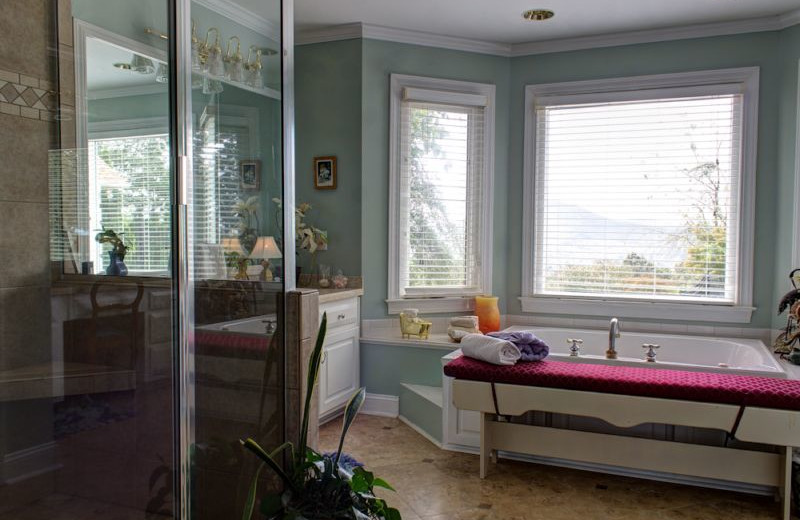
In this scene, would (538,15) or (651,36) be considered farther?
(651,36)

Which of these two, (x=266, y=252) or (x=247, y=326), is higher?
(x=266, y=252)

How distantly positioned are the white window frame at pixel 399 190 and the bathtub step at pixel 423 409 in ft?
2.03

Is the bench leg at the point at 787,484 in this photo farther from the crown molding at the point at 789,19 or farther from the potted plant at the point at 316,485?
the crown molding at the point at 789,19

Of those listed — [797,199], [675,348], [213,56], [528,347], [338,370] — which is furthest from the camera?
[675,348]

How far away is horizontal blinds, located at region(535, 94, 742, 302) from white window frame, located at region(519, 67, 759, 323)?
0.05 metres

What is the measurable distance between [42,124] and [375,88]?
2.99 m

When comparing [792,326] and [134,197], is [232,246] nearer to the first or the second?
[134,197]

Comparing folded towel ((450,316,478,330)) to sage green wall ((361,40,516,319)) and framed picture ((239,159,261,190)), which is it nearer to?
sage green wall ((361,40,516,319))

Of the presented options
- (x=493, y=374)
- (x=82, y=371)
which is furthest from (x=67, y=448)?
(x=493, y=374)

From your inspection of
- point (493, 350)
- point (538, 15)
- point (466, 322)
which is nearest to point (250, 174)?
point (493, 350)

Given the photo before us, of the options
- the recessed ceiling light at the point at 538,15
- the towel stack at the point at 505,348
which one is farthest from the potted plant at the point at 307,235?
the recessed ceiling light at the point at 538,15

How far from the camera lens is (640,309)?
169 inches

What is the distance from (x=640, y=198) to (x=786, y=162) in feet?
2.97

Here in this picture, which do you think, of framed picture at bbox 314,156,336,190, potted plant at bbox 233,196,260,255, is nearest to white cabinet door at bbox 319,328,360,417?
framed picture at bbox 314,156,336,190
